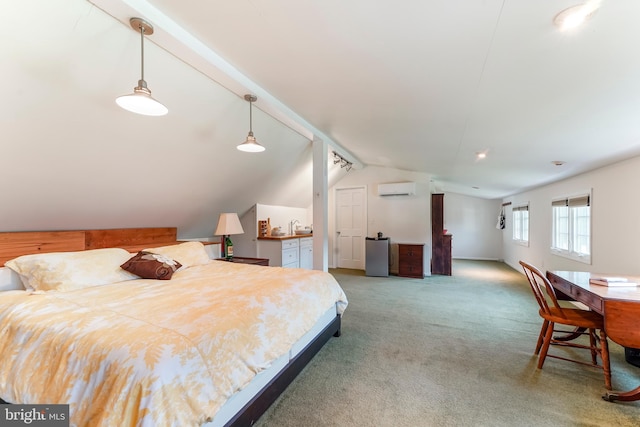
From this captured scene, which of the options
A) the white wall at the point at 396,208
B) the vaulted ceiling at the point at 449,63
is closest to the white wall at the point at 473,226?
the white wall at the point at 396,208

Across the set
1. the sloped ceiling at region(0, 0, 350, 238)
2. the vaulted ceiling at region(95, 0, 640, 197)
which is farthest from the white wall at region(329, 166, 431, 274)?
the sloped ceiling at region(0, 0, 350, 238)

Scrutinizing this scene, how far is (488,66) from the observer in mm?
1683

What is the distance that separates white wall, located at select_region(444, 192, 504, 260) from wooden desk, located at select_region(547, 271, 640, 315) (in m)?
5.93

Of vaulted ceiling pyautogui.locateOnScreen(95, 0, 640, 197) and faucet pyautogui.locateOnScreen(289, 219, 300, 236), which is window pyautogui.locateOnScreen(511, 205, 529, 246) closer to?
vaulted ceiling pyautogui.locateOnScreen(95, 0, 640, 197)

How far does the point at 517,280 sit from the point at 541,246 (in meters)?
0.83

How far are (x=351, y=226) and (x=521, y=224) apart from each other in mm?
4272

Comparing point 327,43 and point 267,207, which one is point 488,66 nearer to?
point 327,43

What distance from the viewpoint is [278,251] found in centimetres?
486

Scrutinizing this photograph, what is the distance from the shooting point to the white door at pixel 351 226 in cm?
671

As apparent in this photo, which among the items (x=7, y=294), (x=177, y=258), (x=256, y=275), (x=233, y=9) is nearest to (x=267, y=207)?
(x=177, y=258)

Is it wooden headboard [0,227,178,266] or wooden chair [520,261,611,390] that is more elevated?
wooden headboard [0,227,178,266]

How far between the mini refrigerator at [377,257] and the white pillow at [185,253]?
12.2 feet

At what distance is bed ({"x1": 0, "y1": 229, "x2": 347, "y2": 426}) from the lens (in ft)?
3.67

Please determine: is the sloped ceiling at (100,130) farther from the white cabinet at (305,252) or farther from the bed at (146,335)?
the white cabinet at (305,252)
